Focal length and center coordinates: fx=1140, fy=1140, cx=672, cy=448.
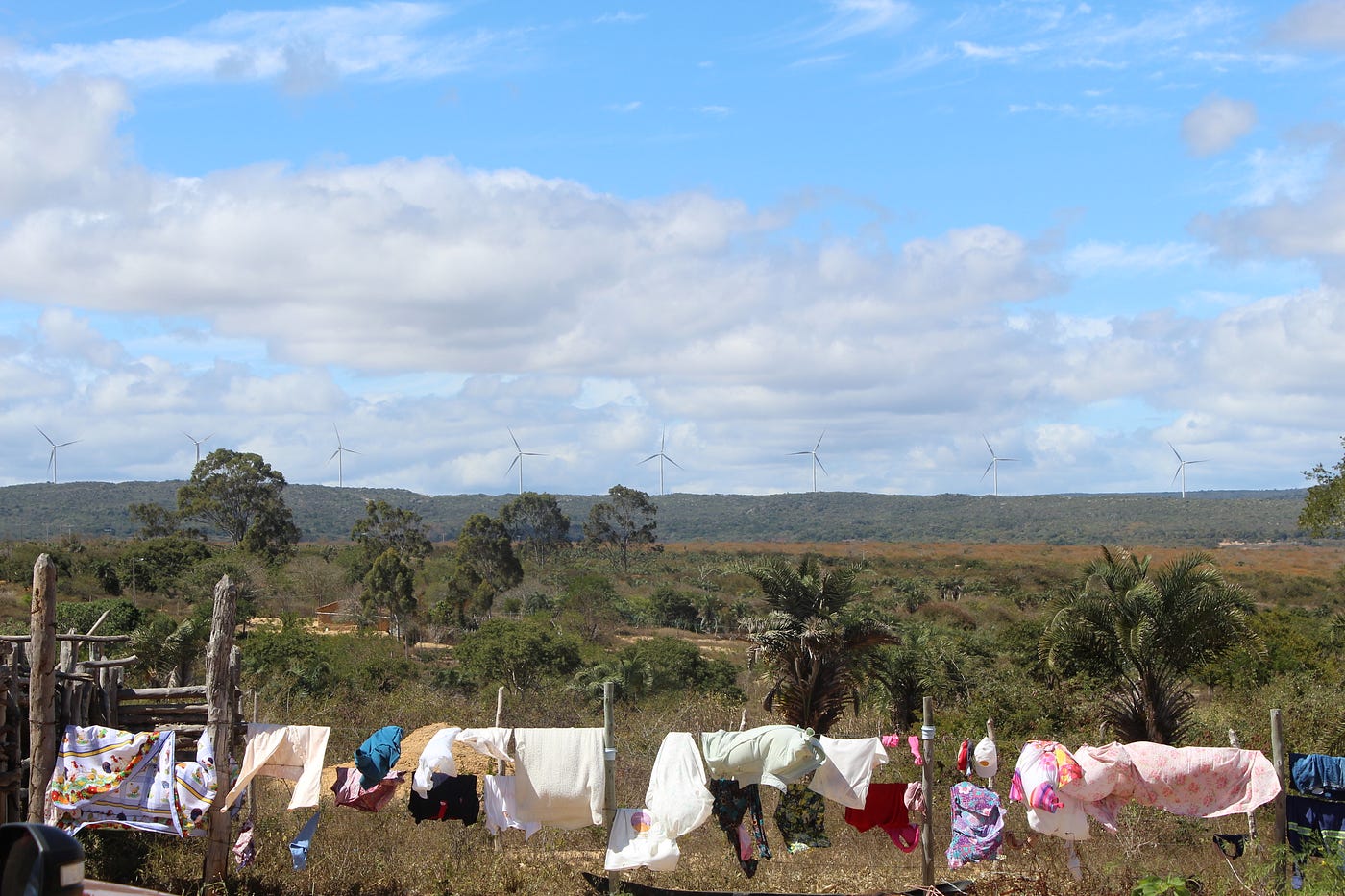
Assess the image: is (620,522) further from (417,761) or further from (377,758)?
(377,758)

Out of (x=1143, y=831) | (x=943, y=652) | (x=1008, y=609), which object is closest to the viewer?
(x=1143, y=831)

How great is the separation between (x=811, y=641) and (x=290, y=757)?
923cm

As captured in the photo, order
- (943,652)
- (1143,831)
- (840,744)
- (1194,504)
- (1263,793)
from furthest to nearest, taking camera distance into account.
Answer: (1194,504), (943,652), (1143,831), (840,744), (1263,793)

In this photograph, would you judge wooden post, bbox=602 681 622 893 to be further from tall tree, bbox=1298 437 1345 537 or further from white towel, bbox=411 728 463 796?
tall tree, bbox=1298 437 1345 537

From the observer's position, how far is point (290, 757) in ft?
34.4

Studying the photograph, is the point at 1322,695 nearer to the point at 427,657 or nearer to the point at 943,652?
the point at 943,652

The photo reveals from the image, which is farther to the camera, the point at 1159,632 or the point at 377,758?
the point at 1159,632

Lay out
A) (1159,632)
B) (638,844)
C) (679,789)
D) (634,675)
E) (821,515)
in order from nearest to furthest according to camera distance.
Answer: (638,844), (679,789), (1159,632), (634,675), (821,515)

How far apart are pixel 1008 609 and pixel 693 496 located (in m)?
129

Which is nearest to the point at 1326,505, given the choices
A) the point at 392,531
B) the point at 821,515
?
the point at 392,531

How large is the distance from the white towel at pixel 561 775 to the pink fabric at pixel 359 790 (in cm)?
122

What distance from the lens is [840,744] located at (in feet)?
34.3

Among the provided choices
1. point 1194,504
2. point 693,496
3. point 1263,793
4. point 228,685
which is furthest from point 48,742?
point 693,496

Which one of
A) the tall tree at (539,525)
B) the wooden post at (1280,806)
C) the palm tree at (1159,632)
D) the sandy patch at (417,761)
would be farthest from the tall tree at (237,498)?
the wooden post at (1280,806)
